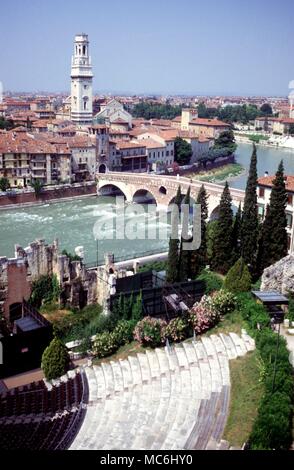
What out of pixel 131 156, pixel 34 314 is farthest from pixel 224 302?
pixel 131 156

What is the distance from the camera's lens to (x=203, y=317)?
8602 mm

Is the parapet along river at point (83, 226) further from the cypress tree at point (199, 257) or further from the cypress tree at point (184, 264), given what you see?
the cypress tree at point (184, 264)

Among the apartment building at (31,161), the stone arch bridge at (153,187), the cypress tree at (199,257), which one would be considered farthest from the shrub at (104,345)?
the apartment building at (31,161)

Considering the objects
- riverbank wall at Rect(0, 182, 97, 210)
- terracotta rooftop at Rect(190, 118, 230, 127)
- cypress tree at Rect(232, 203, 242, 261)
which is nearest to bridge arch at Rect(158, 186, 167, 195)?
riverbank wall at Rect(0, 182, 97, 210)

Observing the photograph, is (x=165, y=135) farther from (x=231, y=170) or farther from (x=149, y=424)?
(x=149, y=424)

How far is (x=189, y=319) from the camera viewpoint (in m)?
8.59

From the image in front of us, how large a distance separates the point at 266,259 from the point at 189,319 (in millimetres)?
4118

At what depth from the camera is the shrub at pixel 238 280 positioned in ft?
32.3

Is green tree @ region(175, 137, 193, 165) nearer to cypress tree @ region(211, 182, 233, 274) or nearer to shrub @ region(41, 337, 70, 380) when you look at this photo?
cypress tree @ region(211, 182, 233, 274)

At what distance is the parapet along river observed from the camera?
19.1 m

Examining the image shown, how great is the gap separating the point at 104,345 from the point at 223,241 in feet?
16.8

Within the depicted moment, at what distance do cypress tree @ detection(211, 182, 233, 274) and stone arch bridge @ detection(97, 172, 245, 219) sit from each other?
8.96 meters

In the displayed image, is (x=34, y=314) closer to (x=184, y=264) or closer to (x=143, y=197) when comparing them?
(x=184, y=264)

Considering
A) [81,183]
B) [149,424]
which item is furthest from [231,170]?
[149,424]
